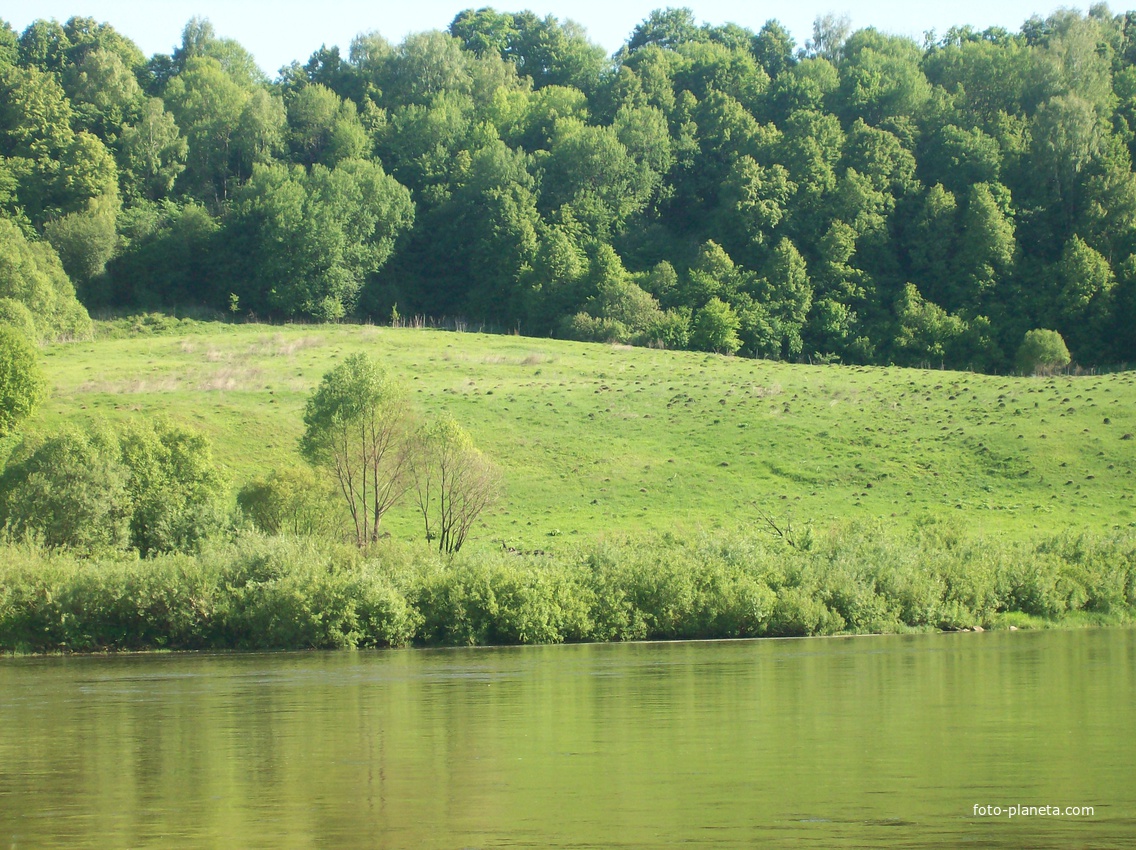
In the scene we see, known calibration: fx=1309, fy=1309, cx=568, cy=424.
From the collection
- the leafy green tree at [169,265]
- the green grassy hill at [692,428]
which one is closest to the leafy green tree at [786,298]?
the green grassy hill at [692,428]

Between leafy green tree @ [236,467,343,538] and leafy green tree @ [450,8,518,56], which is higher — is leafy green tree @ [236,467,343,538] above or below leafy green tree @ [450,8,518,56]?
below

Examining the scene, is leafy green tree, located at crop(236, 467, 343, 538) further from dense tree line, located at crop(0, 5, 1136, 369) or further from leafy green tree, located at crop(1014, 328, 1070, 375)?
leafy green tree, located at crop(1014, 328, 1070, 375)

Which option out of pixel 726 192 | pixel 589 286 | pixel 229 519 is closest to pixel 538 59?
pixel 726 192

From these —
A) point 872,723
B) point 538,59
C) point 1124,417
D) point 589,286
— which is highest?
point 538,59

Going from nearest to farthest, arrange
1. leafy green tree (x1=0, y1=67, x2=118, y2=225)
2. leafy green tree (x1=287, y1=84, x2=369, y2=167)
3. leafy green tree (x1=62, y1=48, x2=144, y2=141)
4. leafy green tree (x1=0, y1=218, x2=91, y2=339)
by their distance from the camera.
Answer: leafy green tree (x1=0, y1=218, x2=91, y2=339), leafy green tree (x1=0, y1=67, x2=118, y2=225), leafy green tree (x1=62, y1=48, x2=144, y2=141), leafy green tree (x1=287, y1=84, x2=369, y2=167)

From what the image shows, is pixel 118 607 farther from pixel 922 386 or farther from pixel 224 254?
pixel 224 254

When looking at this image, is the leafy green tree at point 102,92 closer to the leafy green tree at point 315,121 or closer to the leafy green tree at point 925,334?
the leafy green tree at point 315,121

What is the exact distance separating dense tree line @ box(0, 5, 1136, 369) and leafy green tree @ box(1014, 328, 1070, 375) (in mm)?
7396

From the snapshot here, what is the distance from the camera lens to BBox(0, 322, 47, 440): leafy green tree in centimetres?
6372

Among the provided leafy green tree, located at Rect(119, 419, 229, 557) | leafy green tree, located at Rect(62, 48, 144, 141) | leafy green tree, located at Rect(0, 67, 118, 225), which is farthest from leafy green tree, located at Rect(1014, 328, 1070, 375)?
leafy green tree, located at Rect(62, 48, 144, 141)

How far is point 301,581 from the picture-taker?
4147cm

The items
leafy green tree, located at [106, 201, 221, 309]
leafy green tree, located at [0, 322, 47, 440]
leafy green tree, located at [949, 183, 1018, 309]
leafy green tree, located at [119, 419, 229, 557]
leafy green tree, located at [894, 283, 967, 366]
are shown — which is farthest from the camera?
leafy green tree, located at [949, 183, 1018, 309]

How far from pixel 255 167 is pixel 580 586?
311 ft

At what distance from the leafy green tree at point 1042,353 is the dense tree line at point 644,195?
7.40 m
